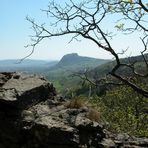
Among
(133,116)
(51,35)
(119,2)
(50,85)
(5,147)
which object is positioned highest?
(119,2)

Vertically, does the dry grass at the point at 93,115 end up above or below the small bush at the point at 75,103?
below

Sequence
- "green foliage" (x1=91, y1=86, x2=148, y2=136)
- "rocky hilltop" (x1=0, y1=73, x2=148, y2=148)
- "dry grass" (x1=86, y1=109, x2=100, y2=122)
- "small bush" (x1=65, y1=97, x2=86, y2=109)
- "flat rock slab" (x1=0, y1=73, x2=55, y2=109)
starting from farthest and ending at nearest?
"green foliage" (x1=91, y1=86, x2=148, y2=136) → "small bush" (x1=65, y1=97, x2=86, y2=109) → "dry grass" (x1=86, y1=109, x2=100, y2=122) → "flat rock slab" (x1=0, y1=73, x2=55, y2=109) → "rocky hilltop" (x1=0, y1=73, x2=148, y2=148)

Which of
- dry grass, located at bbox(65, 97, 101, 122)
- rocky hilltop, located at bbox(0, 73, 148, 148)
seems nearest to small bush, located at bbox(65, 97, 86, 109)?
dry grass, located at bbox(65, 97, 101, 122)

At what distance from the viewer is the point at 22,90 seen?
66.1 ft

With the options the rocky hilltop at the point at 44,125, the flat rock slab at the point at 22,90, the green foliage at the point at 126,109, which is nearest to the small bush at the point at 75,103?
the rocky hilltop at the point at 44,125

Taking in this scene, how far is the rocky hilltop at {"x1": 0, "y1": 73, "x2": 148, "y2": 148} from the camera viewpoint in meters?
17.4

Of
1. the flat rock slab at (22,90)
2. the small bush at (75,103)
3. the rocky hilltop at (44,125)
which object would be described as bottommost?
the rocky hilltop at (44,125)

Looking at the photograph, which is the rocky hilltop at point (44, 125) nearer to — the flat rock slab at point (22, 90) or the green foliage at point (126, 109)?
the flat rock slab at point (22, 90)

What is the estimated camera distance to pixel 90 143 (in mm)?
17641

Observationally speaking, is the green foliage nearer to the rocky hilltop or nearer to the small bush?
the small bush

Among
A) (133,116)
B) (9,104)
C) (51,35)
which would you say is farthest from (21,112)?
(133,116)

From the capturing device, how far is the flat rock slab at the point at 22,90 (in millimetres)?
19312

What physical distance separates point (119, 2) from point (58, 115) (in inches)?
323

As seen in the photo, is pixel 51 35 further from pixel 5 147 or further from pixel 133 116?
pixel 133 116
